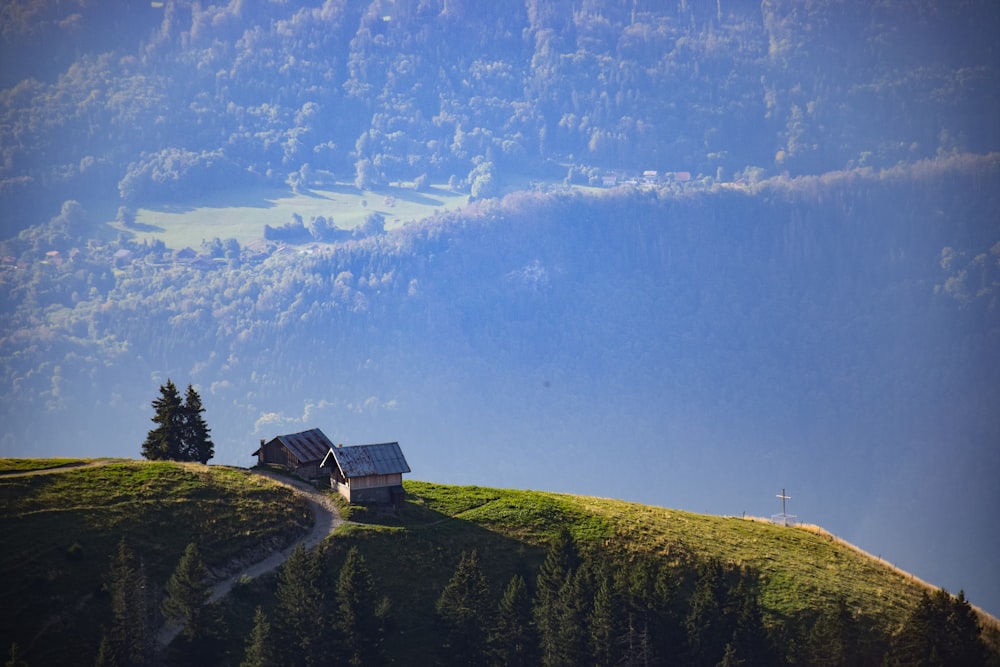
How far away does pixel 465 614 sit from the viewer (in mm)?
91812

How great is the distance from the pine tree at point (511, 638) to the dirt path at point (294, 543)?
55.0ft

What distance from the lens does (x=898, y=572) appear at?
113875 millimetres

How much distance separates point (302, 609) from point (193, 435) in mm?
31495

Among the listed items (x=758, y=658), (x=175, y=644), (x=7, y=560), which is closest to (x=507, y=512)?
(x=758, y=658)

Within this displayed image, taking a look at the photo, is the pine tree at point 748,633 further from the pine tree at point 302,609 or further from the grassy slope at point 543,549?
the pine tree at point 302,609

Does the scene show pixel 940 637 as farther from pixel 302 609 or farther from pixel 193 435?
pixel 193 435

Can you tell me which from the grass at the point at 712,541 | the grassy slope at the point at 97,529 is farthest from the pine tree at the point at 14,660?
the grass at the point at 712,541

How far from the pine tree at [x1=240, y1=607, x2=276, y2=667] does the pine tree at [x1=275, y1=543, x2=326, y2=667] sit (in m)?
2.04

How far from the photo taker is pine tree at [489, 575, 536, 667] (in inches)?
3583

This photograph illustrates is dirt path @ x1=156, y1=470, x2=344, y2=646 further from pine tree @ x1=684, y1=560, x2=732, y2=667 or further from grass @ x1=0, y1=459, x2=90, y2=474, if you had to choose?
pine tree @ x1=684, y1=560, x2=732, y2=667

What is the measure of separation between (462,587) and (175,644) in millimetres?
20945

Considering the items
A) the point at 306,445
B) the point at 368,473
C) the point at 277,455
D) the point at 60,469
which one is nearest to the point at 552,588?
the point at 368,473

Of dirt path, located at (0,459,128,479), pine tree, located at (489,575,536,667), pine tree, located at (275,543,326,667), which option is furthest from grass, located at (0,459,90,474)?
pine tree, located at (489,575,536,667)

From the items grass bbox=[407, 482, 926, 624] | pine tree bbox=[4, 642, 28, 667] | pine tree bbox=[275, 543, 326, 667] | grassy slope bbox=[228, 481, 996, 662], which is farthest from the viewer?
grass bbox=[407, 482, 926, 624]
